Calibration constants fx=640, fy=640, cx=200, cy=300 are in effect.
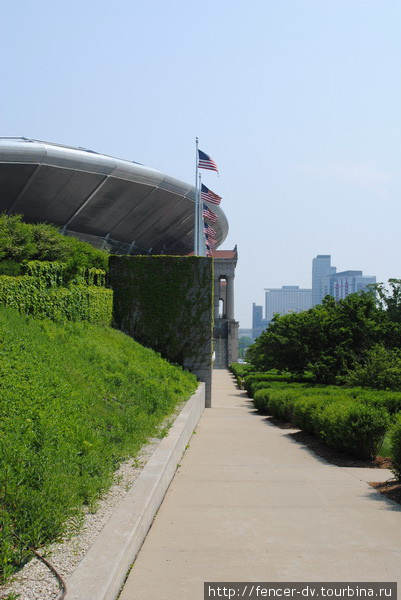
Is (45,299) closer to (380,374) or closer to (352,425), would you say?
(352,425)

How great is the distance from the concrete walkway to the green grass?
72cm

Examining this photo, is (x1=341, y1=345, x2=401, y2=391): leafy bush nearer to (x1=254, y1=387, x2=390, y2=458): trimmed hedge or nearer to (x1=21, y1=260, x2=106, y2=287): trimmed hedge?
(x1=254, y1=387, x2=390, y2=458): trimmed hedge

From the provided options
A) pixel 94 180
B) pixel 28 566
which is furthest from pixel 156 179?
pixel 28 566

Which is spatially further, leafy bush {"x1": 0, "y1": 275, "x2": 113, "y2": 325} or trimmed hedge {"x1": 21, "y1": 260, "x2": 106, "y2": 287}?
trimmed hedge {"x1": 21, "y1": 260, "x2": 106, "y2": 287}

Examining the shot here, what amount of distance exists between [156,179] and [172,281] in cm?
1694

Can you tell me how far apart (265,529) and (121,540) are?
1.76 metres

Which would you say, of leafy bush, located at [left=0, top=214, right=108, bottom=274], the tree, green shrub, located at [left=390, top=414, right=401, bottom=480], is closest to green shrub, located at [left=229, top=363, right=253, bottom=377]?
the tree

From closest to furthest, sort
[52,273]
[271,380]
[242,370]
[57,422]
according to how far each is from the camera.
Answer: [57,422] → [52,273] → [271,380] → [242,370]

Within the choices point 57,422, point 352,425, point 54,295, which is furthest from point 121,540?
point 54,295

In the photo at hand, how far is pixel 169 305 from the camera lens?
23359mm

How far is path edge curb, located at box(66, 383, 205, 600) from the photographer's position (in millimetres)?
3572

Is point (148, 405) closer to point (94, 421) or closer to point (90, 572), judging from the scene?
point (94, 421)

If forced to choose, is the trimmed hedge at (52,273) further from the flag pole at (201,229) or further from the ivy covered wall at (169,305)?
the flag pole at (201,229)

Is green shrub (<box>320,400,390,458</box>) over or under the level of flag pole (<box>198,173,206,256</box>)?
under
